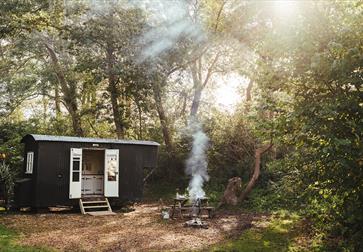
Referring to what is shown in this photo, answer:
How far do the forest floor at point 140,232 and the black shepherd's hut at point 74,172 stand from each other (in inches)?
35.5

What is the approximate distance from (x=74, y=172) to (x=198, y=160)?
24.1ft

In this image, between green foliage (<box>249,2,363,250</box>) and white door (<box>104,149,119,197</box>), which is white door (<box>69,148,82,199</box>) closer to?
white door (<box>104,149,119,197</box>)

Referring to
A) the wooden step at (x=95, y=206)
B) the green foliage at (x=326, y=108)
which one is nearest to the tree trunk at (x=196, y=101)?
the wooden step at (x=95, y=206)

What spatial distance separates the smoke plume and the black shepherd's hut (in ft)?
13.7

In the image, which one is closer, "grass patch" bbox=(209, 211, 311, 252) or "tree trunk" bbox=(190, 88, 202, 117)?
"grass patch" bbox=(209, 211, 311, 252)

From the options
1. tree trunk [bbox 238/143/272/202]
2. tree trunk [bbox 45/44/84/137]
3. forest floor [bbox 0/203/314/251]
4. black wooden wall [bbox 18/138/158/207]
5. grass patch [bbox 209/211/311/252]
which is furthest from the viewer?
tree trunk [bbox 45/44/84/137]

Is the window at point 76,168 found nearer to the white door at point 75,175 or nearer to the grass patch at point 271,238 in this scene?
the white door at point 75,175

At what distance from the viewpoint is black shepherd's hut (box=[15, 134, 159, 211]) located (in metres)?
13.2

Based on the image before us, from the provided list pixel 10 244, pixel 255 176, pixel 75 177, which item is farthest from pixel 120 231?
pixel 255 176

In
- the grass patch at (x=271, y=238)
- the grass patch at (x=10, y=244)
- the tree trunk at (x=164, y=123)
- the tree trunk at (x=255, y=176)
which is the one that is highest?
the tree trunk at (x=164, y=123)

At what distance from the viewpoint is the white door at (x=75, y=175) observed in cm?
1363

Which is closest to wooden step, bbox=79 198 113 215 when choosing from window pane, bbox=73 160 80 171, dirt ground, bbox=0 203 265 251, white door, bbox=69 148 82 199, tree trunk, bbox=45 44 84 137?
white door, bbox=69 148 82 199

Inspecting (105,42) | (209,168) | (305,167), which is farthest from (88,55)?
(305,167)

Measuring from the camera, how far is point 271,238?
9.52 meters
